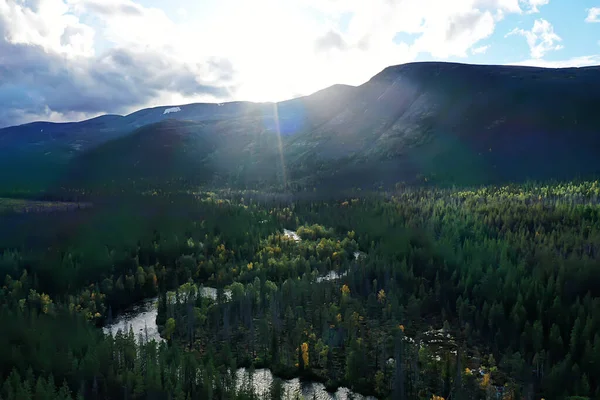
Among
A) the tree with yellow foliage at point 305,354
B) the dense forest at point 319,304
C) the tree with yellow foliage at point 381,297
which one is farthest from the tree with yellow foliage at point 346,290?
the tree with yellow foliage at point 305,354

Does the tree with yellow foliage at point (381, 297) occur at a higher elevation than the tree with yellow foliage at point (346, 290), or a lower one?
lower

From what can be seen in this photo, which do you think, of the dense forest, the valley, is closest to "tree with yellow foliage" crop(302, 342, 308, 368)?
the dense forest

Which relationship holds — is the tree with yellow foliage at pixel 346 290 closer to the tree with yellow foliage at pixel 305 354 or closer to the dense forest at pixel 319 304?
the dense forest at pixel 319 304

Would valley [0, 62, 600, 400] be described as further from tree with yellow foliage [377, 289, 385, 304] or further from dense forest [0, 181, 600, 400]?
tree with yellow foliage [377, 289, 385, 304]

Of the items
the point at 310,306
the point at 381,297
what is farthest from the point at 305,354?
the point at 381,297

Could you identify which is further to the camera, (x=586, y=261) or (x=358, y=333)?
(x=586, y=261)

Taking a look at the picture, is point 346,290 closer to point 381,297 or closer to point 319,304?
point 381,297

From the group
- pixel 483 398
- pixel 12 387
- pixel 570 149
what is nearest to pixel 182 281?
pixel 12 387

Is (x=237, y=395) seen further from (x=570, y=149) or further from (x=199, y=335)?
(x=570, y=149)
